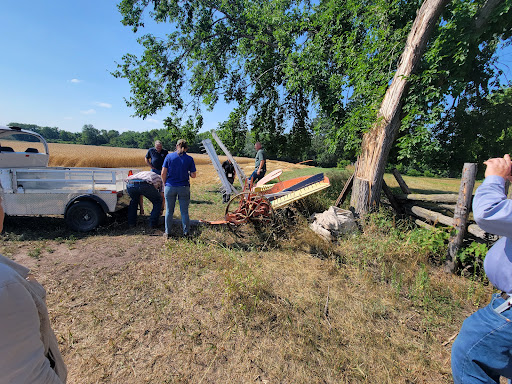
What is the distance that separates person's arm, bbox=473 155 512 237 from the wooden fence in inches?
122

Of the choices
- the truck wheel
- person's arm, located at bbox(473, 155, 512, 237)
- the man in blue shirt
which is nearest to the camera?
person's arm, located at bbox(473, 155, 512, 237)

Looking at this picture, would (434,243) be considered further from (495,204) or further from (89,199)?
(89,199)

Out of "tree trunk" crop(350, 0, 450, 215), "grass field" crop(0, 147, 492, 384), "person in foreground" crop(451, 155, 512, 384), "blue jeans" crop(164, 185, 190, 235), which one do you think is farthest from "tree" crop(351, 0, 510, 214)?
"person in foreground" crop(451, 155, 512, 384)

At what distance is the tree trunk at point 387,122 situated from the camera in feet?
17.2

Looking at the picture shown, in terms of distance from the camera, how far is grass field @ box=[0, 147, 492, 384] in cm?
238

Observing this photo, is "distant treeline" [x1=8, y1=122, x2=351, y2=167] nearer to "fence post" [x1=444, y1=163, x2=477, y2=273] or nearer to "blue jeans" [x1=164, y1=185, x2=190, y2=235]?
"blue jeans" [x1=164, y1=185, x2=190, y2=235]

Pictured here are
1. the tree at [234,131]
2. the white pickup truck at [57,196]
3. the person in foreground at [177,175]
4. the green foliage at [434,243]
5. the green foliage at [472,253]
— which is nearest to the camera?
the green foliage at [472,253]

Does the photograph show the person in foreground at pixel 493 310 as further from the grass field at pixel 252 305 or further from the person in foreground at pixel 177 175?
the person in foreground at pixel 177 175

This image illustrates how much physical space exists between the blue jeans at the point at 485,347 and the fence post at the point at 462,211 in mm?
3158

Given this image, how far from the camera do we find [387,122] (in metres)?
5.70

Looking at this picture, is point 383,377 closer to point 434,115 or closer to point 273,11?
point 434,115

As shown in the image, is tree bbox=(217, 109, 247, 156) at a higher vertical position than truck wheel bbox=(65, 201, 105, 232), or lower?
higher

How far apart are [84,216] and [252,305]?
15.3 feet

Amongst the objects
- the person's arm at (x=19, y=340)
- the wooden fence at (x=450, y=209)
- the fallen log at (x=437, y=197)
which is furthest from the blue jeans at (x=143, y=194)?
the fallen log at (x=437, y=197)
